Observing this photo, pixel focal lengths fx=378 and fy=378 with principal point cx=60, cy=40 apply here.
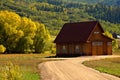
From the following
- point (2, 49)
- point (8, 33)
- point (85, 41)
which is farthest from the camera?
point (8, 33)

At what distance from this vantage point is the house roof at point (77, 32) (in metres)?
84.3

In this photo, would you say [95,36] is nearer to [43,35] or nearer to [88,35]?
[88,35]

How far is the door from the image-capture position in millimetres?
84287

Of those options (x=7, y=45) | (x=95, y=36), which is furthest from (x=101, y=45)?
(x=7, y=45)

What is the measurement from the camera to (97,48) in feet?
278

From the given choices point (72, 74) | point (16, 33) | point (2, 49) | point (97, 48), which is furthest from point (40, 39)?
point (72, 74)

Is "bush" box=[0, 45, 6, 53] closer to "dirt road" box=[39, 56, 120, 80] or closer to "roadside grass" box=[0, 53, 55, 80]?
"roadside grass" box=[0, 53, 55, 80]

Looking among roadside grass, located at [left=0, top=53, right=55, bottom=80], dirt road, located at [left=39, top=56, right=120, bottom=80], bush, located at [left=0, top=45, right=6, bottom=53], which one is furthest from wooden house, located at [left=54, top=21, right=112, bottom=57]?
dirt road, located at [left=39, top=56, right=120, bottom=80]

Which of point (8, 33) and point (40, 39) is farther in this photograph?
point (40, 39)

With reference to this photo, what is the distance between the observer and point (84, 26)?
87.3 m

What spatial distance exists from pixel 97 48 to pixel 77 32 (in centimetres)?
604

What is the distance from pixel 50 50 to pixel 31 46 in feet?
31.5

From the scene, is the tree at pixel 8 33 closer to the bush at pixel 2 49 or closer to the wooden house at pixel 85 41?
the bush at pixel 2 49

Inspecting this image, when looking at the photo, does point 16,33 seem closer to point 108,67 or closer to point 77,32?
point 77,32
